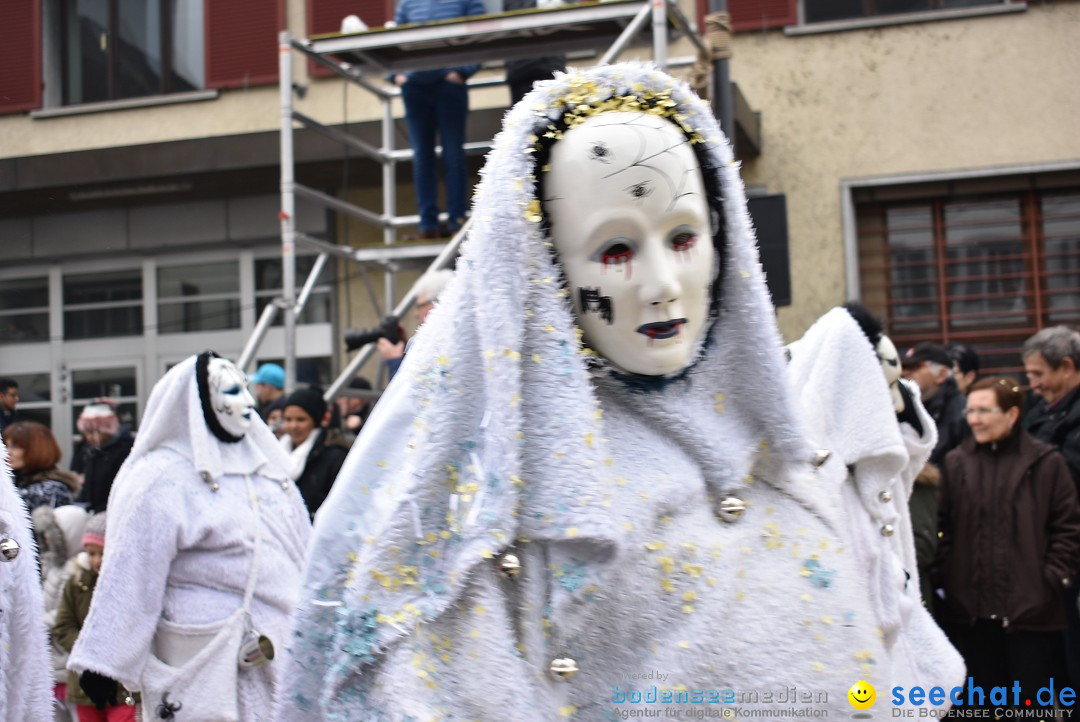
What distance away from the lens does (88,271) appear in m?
9.34

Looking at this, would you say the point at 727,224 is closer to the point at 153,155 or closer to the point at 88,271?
the point at 88,271

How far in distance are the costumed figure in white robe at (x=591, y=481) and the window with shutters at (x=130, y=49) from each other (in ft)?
25.6

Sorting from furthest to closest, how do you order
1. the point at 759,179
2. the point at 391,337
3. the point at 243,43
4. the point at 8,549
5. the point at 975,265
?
the point at 243,43, the point at 975,265, the point at 759,179, the point at 391,337, the point at 8,549

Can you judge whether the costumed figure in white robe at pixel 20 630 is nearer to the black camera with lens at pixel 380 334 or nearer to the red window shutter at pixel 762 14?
the black camera with lens at pixel 380 334

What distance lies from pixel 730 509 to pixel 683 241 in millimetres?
451

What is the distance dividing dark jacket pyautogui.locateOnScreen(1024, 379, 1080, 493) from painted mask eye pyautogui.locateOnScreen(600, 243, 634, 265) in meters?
4.05

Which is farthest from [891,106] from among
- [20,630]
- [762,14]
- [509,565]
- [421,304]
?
[509,565]

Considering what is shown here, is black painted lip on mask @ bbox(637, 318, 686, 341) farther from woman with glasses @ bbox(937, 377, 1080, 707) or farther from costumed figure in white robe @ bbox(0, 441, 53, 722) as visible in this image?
woman with glasses @ bbox(937, 377, 1080, 707)

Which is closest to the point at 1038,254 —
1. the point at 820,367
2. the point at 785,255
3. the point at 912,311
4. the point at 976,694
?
the point at 912,311

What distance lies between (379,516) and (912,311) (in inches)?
354

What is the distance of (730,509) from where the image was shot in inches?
84.0

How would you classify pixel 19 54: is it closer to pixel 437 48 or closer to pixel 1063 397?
pixel 437 48

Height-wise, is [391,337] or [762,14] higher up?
[762,14]

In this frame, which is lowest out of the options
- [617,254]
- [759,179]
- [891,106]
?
[617,254]
